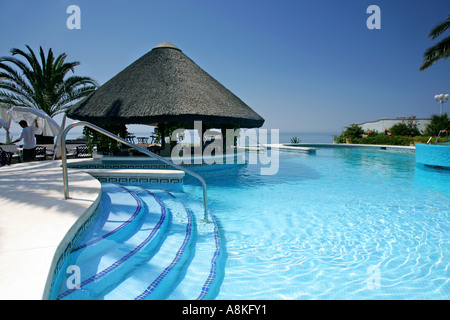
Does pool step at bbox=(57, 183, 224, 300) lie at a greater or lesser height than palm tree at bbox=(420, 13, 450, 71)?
lesser

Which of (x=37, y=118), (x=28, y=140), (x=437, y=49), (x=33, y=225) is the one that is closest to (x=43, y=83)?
(x=37, y=118)

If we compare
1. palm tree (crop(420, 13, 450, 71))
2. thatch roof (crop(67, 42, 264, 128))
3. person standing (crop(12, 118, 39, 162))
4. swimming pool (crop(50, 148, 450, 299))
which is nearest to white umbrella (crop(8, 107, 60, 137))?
thatch roof (crop(67, 42, 264, 128))

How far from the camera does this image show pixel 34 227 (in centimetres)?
242

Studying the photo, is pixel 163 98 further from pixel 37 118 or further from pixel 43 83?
pixel 43 83

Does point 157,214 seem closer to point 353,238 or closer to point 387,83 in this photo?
point 353,238

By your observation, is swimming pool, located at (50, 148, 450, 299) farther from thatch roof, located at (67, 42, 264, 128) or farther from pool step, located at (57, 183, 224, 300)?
thatch roof, located at (67, 42, 264, 128)

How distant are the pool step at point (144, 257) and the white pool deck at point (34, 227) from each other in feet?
1.01

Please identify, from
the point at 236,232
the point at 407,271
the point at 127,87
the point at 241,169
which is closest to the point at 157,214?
the point at 236,232

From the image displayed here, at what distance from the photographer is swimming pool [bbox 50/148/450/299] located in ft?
8.65

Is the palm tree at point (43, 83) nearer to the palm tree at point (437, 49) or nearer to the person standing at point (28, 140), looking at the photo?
the person standing at point (28, 140)

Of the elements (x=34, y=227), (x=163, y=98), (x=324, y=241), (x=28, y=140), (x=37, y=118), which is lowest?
(x=324, y=241)

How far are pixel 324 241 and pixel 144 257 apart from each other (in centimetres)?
262

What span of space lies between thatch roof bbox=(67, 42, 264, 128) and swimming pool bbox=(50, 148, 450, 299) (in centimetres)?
387

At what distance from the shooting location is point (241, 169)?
10.8 m
